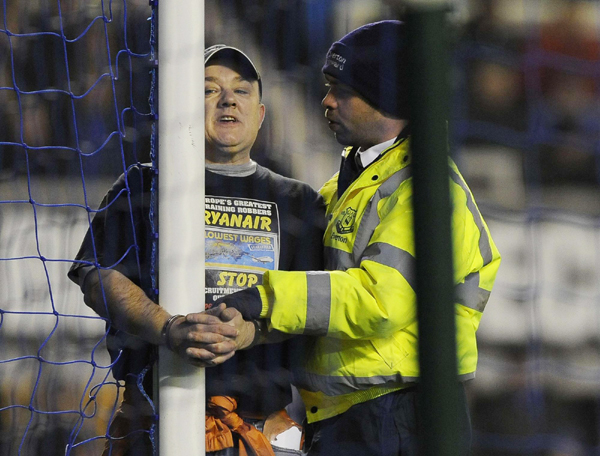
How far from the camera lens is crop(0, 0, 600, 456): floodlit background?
2164 millimetres

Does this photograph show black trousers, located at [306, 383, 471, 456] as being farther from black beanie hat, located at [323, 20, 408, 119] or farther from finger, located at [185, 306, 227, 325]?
black beanie hat, located at [323, 20, 408, 119]

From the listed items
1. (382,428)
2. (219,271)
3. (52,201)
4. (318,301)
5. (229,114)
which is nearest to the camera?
(318,301)

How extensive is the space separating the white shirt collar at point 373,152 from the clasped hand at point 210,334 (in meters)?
0.49

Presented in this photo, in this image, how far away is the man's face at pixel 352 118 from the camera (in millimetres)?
1762

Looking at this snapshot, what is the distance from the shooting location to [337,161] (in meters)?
2.52

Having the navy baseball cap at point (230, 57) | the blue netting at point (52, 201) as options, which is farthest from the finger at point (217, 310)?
the blue netting at point (52, 201)

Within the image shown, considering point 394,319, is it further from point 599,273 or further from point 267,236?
point 599,273

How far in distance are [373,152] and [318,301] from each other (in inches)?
17.3

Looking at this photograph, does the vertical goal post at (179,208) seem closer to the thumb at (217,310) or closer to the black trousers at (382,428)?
the thumb at (217,310)

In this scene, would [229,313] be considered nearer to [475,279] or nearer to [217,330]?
[217,330]

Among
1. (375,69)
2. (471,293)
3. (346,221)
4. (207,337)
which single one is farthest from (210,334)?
(375,69)

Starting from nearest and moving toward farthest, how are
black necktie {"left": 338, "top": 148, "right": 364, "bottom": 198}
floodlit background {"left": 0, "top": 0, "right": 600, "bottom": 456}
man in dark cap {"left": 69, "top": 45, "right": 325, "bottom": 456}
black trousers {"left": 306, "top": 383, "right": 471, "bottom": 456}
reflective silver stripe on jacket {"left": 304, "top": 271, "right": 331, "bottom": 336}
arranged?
1. reflective silver stripe on jacket {"left": 304, "top": 271, "right": 331, "bottom": 336}
2. black trousers {"left": 306, "top": 383, "right": 471, "bottom": 456}
3. man in dark cap {"left": 69, "top": 45, "right": 325, "bottom": 456}
4. black necktie {"left": 338, "top": 148, "right": 364, "bottom": 198}
5. floodlit background {"left": 0, "top": 0, "right": 600, "bottom": 456}

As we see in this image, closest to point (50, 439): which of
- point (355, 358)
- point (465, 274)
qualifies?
point (355, 358)

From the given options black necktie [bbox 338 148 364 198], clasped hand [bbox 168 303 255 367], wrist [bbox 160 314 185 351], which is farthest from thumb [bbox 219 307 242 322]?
black necktie [bbox 338 148 364 198]
